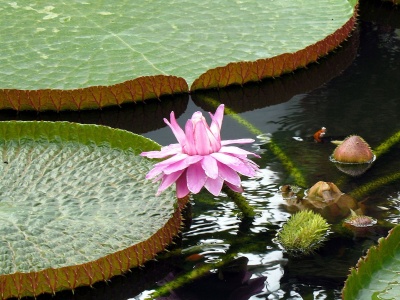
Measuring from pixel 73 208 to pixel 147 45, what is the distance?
0.99 metres

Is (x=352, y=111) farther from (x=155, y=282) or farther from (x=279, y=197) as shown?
(x=155, y=282)

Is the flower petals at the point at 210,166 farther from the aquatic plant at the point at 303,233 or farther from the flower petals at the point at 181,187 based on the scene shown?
the aquatic plant at the point at 303,233

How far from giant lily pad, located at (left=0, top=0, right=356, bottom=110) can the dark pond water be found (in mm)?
57

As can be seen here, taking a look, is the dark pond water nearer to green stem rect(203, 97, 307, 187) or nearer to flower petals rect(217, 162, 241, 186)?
green stem rect(203, 97, 307, 187)

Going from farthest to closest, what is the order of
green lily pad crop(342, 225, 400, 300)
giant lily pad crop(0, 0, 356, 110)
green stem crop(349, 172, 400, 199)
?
1. giant lily pad crop(0, 0, 356, 110)
2. green stem crop(349, 172, 400, 199)
3. green lily pad crop(342, 225, 400, 300)

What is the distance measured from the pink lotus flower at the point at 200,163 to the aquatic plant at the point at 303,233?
149 millimetres

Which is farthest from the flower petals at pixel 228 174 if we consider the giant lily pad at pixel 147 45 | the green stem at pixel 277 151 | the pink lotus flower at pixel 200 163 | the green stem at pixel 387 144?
the giant lily pad at pixel 147 45

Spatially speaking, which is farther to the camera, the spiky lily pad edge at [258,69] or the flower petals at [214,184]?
the spiky lily pad edge at [258,69]

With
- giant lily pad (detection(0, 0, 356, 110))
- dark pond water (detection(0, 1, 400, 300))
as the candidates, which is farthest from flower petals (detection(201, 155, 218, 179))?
giant lily pad (detection(0, 0, 356, 110))

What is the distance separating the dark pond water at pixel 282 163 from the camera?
66.7 inches

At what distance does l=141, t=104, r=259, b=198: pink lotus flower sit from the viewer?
1.65 metres

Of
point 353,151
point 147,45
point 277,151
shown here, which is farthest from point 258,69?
point 353,151

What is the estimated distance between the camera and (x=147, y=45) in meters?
2.76

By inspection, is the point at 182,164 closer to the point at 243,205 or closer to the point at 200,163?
the point at 200,163
